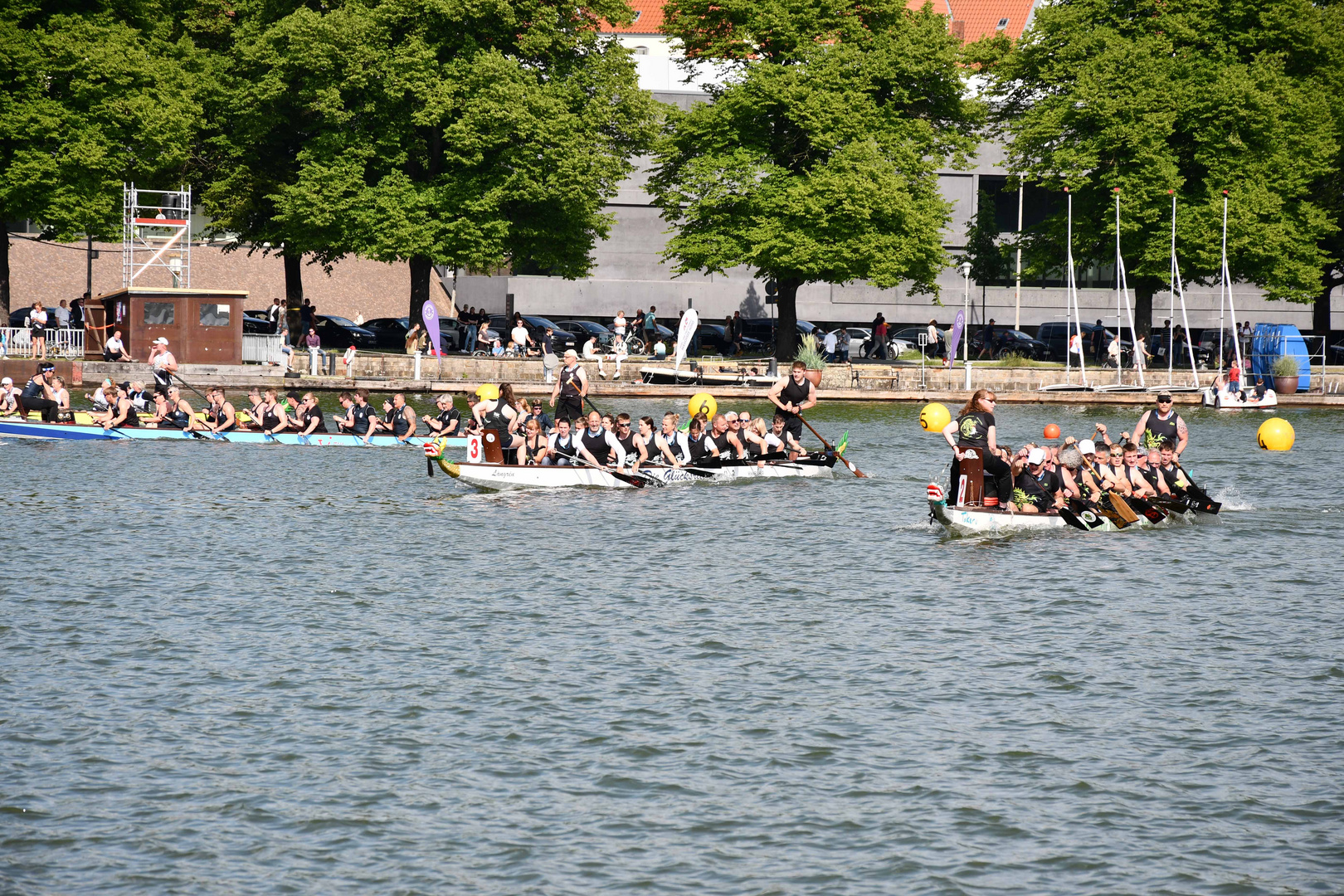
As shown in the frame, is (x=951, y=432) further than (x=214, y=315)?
No

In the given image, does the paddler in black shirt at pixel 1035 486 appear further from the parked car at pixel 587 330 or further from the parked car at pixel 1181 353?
the parked car at pixel 587 330

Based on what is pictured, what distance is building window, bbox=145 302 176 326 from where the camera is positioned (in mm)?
47156

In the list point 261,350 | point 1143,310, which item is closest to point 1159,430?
point 1143,310

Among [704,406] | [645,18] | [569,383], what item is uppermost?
[645,18]

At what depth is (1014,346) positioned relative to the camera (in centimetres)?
5822

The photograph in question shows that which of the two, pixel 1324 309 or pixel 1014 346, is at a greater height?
pixel 1324 309

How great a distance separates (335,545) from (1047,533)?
10.9m

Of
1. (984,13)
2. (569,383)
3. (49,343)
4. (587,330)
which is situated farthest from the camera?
(984,13)

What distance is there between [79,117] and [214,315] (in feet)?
29.2

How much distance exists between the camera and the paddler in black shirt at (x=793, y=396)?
29.2 metres

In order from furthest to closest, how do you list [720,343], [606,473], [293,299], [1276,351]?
1. [720,343]
2. [293,299]
3. [1276,351]
4. [606,473]

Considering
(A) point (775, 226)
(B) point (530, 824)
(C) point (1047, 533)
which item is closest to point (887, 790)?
(B) point (530, 824)

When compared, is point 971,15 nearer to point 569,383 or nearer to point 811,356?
point 811,356

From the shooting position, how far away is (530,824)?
11242mm
